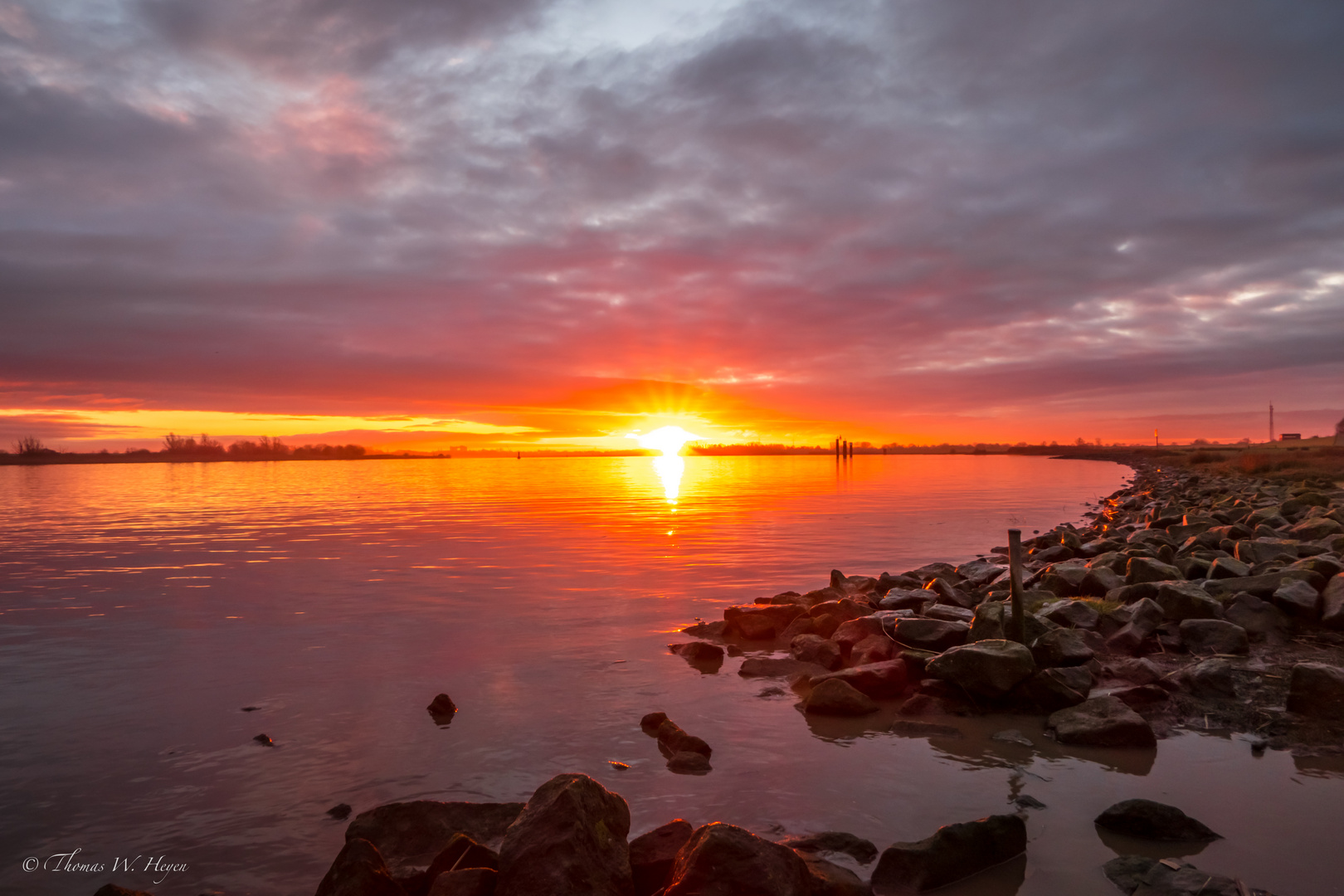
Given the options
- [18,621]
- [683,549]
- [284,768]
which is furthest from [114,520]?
[284,768]

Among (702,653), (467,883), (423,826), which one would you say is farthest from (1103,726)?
(423,826)

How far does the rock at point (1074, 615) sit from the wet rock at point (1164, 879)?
7031 mm

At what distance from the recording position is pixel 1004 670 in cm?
929

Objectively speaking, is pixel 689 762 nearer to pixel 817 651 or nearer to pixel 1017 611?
pixel 817 651

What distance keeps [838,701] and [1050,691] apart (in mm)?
→ 2590

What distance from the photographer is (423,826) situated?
6.32 metres

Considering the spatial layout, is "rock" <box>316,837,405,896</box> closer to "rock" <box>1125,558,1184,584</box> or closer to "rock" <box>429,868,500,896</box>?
"rock" <box>429,868,500,896</box>

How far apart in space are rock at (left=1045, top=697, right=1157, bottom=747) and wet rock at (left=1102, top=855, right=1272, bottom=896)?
2473 mm

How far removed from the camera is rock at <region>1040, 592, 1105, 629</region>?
39.8ft

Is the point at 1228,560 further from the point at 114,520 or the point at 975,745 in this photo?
the point at 114,520

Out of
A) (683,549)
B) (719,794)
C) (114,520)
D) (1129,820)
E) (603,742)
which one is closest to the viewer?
(1129,820)

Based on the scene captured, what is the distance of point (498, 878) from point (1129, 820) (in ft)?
16.6

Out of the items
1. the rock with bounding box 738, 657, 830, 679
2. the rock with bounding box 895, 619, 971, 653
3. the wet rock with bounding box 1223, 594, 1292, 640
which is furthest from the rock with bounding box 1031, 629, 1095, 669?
the wet rock with bounding box 1223, 594, 1292, 640

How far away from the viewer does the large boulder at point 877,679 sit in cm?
1008
